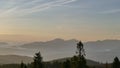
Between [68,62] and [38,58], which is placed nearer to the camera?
[38,58]

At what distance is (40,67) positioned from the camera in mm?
Result: 88938

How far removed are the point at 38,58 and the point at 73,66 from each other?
11.4m

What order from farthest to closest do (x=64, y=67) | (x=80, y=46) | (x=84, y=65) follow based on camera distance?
(x=64, y=67) < (x=84, y=65) < (x=80, y=46)

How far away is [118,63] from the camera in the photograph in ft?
391

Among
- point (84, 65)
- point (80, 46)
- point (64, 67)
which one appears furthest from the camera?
point (64, 67)

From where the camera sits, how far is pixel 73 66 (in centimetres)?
9388

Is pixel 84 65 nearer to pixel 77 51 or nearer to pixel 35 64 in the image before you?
pixel 77 51

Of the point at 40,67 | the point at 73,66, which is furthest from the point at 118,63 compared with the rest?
the point at 40,67

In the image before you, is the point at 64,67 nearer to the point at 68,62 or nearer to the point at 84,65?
the point at 68,62

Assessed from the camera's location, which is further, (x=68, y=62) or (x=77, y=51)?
(x=68, y=62)

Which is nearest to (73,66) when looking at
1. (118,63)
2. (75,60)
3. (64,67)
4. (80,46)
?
(75,60)

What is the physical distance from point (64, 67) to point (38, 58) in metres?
27.0

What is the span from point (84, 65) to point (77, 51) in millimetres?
6849

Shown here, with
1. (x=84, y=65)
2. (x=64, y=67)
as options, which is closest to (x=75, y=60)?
(x=84, y=65)
